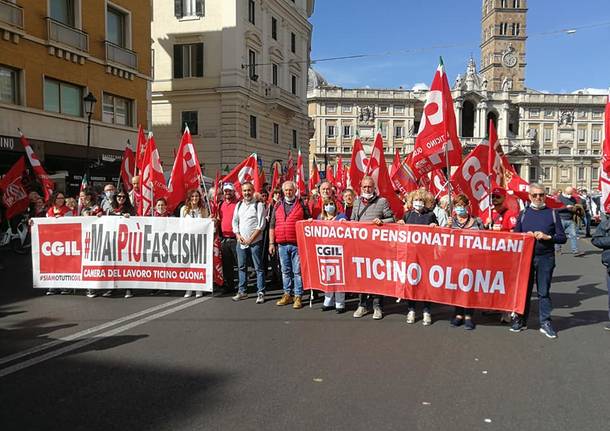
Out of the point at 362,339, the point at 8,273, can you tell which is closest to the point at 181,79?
the point at 8,273

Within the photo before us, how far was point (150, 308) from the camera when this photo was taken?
24.2 feet

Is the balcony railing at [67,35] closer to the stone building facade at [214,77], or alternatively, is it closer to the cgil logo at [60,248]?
the stone building facade at [214,77]

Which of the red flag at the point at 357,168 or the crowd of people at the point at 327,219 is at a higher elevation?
the red flag at the point at 357,168

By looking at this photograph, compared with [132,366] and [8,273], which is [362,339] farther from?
[8,273]

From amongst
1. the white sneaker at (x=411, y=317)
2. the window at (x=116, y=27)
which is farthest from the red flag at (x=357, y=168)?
the window at (x=116, y=27)

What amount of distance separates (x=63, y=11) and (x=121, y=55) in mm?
3008

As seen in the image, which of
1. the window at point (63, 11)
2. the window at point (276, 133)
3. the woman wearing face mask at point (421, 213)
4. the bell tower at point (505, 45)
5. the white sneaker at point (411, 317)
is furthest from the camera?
the bell tower at point (505, 45)

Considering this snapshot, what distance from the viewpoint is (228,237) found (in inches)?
336

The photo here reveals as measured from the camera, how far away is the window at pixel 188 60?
31.9 m

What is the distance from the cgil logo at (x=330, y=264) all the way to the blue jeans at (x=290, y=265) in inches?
15.4

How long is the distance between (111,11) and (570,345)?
22445 mm

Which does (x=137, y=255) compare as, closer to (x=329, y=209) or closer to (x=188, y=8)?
(x=329, y=209)

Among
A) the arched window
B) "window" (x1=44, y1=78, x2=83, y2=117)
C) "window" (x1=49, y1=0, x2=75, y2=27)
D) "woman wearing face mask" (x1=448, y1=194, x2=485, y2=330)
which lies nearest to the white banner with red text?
"woman wearing face mask" (x1=448, y1=194, x2=485, y2=330)

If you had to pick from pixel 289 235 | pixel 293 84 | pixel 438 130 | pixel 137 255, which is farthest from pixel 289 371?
pixel 293 84
